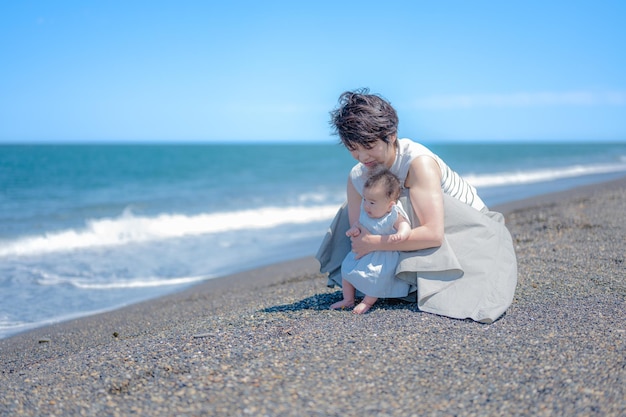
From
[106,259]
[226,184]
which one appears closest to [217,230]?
[106,259]

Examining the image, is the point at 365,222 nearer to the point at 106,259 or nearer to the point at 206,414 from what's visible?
the point at 206,414

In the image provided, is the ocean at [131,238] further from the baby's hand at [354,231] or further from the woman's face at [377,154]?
the woman's face at [377,154]

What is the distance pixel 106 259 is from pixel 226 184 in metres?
21.2

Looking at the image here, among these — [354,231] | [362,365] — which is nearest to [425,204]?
[354,231]

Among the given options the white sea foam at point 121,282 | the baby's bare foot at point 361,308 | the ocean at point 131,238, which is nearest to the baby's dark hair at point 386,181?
the baby's bare foot at point 361,308

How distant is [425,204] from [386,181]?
0.34m

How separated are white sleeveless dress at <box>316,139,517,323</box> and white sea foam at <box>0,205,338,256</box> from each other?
35.0 feet

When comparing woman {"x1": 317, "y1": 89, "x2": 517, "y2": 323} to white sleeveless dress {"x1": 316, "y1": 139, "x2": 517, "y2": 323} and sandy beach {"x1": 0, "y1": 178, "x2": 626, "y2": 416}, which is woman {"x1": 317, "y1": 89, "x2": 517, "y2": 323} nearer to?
white sleeveless dress {"x1": 316, "y1": 139, "x2": 517, "y2": 323}

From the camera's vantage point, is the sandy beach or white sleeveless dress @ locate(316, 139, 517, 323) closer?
the sandy beach

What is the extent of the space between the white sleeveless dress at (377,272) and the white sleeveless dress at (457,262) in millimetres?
73

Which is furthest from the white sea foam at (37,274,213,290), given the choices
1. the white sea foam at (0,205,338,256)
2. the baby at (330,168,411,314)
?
the baby at (330,168,411,314)

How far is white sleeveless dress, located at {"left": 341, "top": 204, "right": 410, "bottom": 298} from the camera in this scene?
4.57 meters

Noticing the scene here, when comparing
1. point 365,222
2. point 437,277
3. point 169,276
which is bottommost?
point 169,276

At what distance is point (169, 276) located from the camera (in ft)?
33.3
